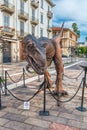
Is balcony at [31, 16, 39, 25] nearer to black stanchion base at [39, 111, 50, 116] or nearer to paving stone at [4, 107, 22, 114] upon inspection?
paving stone at [4, 107, 22, 114]

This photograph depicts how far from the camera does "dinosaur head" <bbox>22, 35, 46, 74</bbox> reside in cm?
459

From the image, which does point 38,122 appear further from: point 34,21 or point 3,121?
point 34,21

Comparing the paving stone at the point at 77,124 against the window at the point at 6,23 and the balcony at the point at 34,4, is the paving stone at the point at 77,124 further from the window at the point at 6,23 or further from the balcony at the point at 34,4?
the balcony at the point at 34,4

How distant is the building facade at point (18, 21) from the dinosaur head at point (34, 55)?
15310 mm

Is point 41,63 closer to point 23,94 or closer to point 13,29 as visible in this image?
point 23,94

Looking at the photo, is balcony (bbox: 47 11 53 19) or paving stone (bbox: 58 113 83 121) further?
balcony (bbox: 47 11 53 19)

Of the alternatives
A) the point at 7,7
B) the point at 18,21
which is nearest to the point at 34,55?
the point at 7,7

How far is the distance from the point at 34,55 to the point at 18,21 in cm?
2270

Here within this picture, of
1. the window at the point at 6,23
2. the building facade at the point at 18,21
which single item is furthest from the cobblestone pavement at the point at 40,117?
the window at the point at 6,23

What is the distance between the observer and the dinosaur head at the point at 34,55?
4.59 m

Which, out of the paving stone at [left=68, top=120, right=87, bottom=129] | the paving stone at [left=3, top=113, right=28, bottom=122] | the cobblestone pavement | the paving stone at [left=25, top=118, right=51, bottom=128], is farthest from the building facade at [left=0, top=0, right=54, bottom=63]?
the paving stone at [left=68, top=120, right=87, bottom=129]

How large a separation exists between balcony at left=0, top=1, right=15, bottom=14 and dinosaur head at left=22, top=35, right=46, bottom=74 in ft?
64.3

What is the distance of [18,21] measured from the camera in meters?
26.3

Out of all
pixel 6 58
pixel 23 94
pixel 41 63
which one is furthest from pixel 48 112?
pixel 6 58
